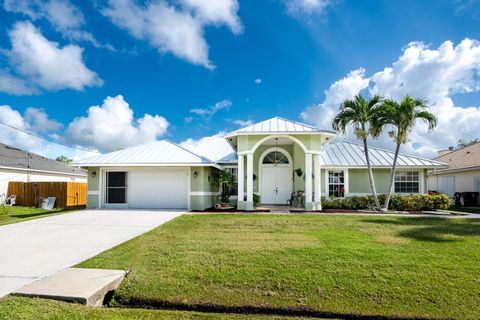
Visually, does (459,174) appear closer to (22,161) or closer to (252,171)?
Result: (252,171)

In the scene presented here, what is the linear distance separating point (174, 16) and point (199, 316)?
1151 centimetres

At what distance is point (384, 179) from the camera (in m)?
17.8

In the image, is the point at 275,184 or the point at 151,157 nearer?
the point at 151,157

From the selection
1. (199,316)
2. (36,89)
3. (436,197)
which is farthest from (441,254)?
(36,89)

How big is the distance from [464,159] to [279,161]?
55.2 feet

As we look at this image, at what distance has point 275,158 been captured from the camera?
18344mm

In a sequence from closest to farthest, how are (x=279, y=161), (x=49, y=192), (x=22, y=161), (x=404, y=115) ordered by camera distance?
(x=404, y=115), (x=279, y=161), (x=49, y=192), (x=22, y=161)

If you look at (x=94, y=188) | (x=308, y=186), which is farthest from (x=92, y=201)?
(x=308, y=186)

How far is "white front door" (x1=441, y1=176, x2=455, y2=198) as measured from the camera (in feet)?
80.8

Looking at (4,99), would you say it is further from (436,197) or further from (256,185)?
(436,197)

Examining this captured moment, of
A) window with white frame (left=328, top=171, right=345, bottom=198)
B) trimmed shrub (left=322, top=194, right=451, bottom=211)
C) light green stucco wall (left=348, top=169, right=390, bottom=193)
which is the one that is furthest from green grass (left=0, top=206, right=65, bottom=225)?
light green stucco wall (left=348, top=169, right=390, bottom=193)

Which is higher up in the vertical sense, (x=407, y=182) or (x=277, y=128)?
(x=277, y=128)

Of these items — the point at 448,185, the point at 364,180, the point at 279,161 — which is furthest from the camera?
the point at 448,185

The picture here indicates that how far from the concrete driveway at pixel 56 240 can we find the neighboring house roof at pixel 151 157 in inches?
132
